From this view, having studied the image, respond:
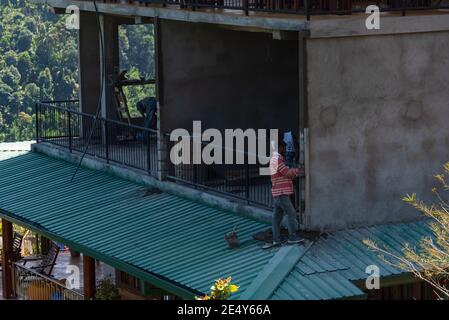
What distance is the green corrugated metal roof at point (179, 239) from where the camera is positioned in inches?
829

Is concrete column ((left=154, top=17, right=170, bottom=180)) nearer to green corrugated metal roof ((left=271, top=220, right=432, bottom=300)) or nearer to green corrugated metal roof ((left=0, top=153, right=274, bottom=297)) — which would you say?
green corrugated metal roof ((left=0, top=153, right=274, bottom=297))

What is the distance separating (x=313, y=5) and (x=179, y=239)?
15.3ft

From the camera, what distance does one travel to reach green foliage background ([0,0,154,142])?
9575 centimetres

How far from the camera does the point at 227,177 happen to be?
2573 cm

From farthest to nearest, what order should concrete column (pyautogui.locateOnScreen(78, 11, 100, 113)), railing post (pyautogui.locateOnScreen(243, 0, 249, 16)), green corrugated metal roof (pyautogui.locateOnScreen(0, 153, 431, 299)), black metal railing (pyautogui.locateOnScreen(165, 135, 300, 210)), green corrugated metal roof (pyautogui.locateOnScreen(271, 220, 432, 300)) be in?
concrete column (pyautogui.locateOnScreen(78, 11, 100, 113))
black metal railing (pyautogui.locateOnScreen(165, 135, 300, 210))
railing post (pyautogui.locateOnScreen(243, 0, 249, 16))
green corrugated metal roof (pyautogui.locateOnScreen(0, 153, 431, 299))
green corrugated metal roof (pyautogui.locateOnScreen(271, 220, 432, 300))

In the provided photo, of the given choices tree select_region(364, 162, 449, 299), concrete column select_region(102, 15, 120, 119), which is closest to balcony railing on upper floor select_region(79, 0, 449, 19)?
tree select_region(364, 162, 449, 299)

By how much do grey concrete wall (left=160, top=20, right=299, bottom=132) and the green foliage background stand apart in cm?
5827

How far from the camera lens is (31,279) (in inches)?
1184

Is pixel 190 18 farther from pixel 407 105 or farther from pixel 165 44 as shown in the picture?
pixel 407 105

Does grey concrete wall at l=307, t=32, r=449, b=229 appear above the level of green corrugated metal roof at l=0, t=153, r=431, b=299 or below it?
above

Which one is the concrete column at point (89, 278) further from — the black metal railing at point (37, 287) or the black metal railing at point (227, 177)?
the black metal railing at point (227, 177)

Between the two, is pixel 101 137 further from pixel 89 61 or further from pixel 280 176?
pixel 280 176

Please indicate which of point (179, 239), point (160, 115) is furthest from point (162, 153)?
point (179, 239)

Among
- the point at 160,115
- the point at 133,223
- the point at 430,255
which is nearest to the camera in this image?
the point at 430,255
